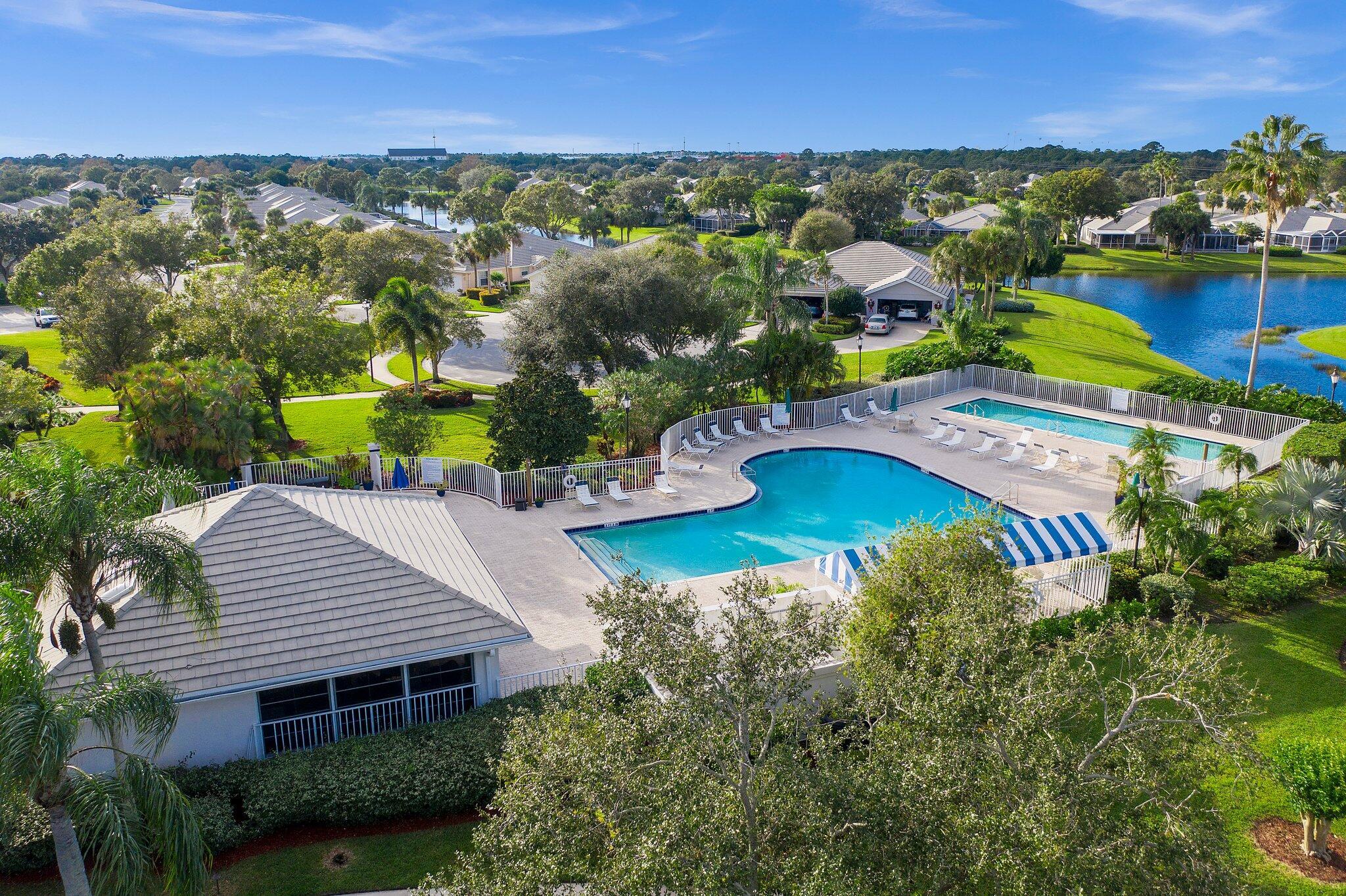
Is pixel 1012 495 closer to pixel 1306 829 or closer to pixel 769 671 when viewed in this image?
pixel 1306 829

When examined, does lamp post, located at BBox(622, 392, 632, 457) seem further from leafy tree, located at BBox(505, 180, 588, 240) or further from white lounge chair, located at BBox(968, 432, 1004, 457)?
leafy tree, located at BBox(505, 180, 588, 240)

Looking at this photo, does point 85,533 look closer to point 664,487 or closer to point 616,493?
point 616,493

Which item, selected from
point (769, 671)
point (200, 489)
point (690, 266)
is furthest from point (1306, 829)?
point (690, 266)

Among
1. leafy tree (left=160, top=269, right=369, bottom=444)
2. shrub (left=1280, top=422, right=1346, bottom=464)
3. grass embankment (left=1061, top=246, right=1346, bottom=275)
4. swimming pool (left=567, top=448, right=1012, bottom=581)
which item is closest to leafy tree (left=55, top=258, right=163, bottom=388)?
leafy tree (left=160, top=269, right=369, bottom=444)

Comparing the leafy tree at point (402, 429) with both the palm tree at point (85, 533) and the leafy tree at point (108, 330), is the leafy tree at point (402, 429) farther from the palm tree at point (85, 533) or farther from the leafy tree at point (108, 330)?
the palm tree at point (85, 533)

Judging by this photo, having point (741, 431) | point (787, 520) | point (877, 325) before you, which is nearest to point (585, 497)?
point (787, 520)
